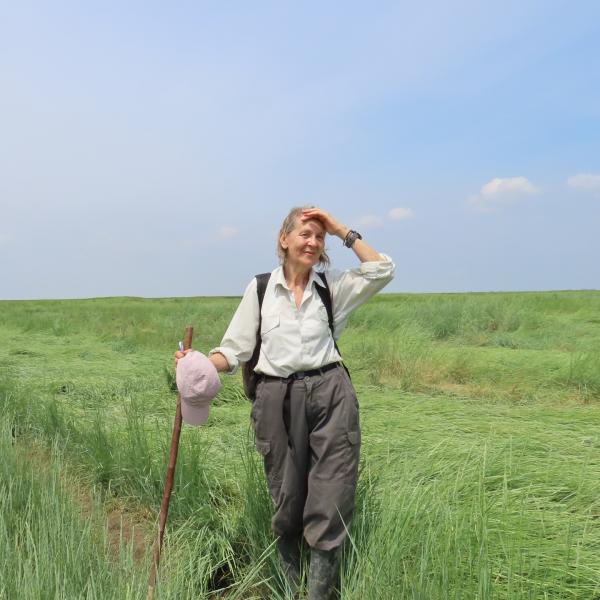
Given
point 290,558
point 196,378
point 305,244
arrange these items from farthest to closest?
point 290,558
point 305,244
point 196,378

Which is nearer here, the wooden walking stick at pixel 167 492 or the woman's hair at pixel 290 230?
the wooden walking stick at pixel 167 492

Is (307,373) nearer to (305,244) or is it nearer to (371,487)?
(305,244)

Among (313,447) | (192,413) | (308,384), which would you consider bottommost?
(313,447)

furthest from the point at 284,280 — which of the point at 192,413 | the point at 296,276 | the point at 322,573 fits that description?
the point at 322,573

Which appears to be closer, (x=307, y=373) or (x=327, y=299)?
(x=307, y=373)

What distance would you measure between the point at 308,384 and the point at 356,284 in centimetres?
40

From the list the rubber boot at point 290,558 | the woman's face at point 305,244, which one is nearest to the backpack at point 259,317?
the woman's face at point 305,244

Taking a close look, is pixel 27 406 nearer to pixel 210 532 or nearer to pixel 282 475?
pixel 210 532

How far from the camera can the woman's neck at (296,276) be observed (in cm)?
211

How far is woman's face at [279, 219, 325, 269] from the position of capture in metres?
2.05

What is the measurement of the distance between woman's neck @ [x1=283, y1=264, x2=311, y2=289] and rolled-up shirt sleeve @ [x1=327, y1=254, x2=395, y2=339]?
89mm

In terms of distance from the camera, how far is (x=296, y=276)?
2.11 metres

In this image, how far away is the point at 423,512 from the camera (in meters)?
1.96

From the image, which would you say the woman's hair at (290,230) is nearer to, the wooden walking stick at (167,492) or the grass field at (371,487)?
the wooden walking stick at (167,492)
